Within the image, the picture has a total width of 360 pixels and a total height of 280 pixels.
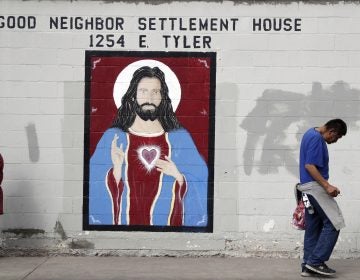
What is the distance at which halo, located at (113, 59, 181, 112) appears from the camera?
29.3 feet

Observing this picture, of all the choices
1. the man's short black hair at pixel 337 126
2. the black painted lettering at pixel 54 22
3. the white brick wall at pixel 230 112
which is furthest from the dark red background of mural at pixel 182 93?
the man's short black hair at pixel 337 126

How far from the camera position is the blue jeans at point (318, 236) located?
750 cm

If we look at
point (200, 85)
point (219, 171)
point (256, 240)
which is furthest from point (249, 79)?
point (256, 240)

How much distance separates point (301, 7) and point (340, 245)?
3016mm

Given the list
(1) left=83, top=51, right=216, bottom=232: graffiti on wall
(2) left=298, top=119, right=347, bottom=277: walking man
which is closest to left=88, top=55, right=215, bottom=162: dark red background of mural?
(1) left=83, top=51, right=216, bottom=232: graffiti on wall

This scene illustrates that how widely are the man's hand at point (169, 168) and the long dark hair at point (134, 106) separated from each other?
1.36 ft

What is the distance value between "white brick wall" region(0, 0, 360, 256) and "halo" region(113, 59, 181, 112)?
0.20 meters

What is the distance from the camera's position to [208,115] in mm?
8891

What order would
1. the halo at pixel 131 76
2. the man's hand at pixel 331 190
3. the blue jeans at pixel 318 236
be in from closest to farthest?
the man's hand at pixel 331 190 → the blue jeans at pixel 318 236 → the halo at pixel 131 76

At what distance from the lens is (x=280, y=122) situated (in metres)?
8.85

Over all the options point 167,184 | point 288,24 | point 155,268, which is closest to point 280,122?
Answer: point 288,24

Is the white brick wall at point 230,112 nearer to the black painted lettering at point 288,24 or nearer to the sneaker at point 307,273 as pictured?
the black painted lettering at point 288,24

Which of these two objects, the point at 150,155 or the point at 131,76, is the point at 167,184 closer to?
the point at 150,155

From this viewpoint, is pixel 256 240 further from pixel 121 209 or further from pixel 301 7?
pixel 301 7
